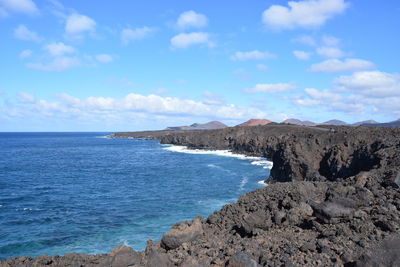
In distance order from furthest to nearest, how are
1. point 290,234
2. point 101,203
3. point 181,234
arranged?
point 101,203 < point 181,234 < point 290,234

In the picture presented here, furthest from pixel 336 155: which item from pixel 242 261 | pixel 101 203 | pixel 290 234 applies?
pixel 242 261

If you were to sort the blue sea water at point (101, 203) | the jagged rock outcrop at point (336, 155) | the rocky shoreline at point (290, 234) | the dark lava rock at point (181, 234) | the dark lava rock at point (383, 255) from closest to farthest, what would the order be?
the dark lava rock at point (383, 255)
the rocky shoreline at point (290, 234)
the dark lava rock at point (181, 234)
the blue sea water at point (101, 203)
the jagged rock outcrop at point (336, 155)

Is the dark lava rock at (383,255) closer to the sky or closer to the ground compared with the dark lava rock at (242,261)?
closer to the sky

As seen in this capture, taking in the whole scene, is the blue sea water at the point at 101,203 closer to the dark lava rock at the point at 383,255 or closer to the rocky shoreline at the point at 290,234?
the rocky shoreline at the point at 290,234

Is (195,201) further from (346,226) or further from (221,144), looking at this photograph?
(221,144)

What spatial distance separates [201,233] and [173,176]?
36.2m

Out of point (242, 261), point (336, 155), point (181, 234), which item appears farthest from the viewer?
point (336, 155)

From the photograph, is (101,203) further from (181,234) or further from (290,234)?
(290,234)

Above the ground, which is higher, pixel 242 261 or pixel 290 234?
pixel 242 261

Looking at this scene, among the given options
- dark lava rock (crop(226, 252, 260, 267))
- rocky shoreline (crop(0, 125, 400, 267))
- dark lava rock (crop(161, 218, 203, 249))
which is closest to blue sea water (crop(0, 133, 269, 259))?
dark lava rock (crop(161, 218, 203, 249))

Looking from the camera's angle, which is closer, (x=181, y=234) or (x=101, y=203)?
(x=181, y=234)

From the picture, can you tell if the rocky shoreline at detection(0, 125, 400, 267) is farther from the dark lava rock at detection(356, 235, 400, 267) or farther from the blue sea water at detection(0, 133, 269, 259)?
the blue sea water at detection(0, 133, 269, 259)

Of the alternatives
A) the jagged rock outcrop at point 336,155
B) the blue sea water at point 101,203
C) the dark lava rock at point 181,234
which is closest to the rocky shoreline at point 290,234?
the dark lava rock at point 181,234

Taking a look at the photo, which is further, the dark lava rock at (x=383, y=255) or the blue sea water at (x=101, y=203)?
the blue sea water at (x=101, y=203)
